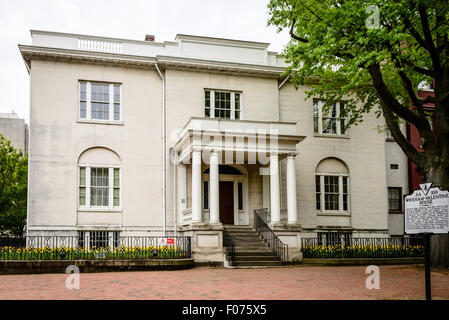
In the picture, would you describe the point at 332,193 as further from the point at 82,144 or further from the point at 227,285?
the point at 227,285

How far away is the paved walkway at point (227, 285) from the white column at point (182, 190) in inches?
242

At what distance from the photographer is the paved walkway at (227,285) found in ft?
38.0

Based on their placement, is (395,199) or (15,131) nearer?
(395,199)

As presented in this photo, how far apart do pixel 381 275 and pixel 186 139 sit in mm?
10188

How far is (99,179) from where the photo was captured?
78.0ft

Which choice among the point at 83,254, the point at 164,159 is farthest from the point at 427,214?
the point at 164,159

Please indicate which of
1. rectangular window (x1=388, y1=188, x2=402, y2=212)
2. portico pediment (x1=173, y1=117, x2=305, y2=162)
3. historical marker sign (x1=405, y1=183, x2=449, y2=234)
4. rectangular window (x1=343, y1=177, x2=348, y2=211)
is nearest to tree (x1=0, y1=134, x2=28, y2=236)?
portico pediment (x1=173, y1=117, x2=305, y2=162)

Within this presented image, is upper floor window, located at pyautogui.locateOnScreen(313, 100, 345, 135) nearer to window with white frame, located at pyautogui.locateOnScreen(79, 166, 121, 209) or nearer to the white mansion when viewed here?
the white mansion

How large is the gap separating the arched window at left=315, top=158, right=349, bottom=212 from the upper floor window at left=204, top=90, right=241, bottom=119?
222 inches

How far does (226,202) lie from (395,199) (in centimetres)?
1097

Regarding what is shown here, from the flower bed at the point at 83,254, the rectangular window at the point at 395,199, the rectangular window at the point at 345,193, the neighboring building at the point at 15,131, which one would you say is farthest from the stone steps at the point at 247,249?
the neighboring building at the point at 15,131

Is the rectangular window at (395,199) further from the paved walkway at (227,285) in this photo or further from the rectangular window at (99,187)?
the rectangular window at (99,187)
